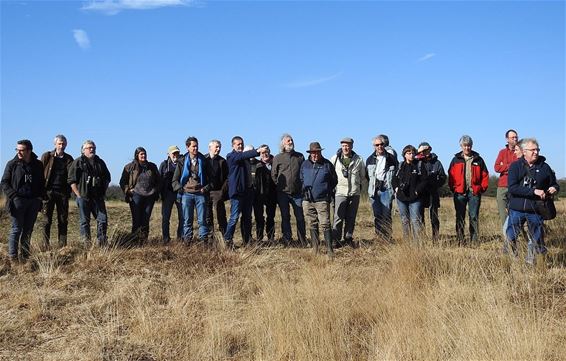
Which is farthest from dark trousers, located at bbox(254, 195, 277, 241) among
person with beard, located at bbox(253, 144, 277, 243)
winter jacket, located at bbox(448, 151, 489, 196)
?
winter jacket, located at bbox(448, 151, 489, 196)

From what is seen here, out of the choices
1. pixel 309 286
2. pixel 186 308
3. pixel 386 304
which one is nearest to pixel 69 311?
pixel 186 308

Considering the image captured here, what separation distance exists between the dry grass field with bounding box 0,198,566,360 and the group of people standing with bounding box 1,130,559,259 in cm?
92

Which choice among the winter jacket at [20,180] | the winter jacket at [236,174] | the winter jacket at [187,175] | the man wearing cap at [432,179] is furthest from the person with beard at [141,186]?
the man wearing cap at [432,179]

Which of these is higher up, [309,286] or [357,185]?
[357,185]

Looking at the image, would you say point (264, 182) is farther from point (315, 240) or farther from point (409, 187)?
point (409, 187)

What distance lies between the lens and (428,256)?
8.10 metres

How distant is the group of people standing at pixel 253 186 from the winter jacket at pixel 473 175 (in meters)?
0.02

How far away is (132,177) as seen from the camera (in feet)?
36.2

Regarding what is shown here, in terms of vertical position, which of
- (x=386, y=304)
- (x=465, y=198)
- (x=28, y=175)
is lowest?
(x=386, y=304)

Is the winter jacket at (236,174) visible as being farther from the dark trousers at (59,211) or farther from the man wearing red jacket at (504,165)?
the man wearing red jacket at (504,165)

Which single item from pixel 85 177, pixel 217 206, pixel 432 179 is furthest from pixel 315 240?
pixel 85 177

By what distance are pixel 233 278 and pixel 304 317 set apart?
247 cm

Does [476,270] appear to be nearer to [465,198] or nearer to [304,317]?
[304,317]

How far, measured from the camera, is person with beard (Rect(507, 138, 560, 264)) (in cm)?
815
